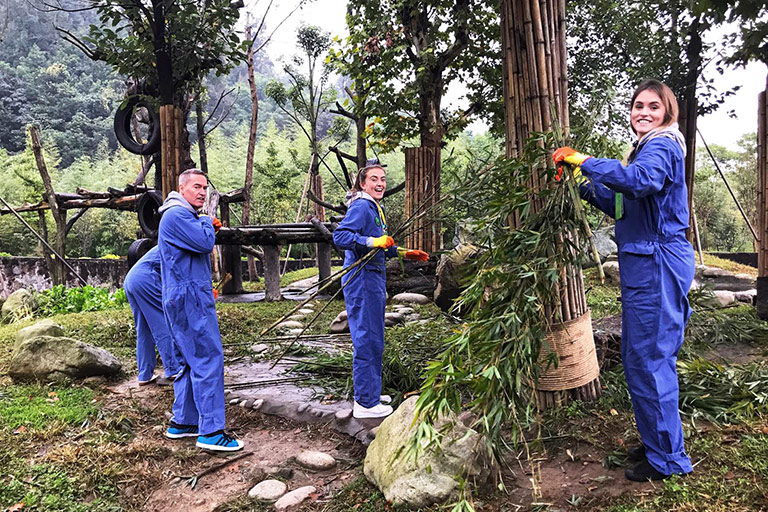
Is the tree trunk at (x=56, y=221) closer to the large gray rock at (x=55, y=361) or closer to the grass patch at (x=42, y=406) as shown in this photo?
the large gray rock at (x=55, y=361)

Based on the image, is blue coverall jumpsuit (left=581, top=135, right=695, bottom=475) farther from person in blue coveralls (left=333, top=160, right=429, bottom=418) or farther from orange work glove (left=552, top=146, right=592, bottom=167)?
person in blue coveralls (left=333, top=160, right=429, bottom=418)

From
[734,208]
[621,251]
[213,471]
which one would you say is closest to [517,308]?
[621,251]

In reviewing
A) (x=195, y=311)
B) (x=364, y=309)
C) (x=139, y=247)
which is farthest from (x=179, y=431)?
(x=139, y=247)

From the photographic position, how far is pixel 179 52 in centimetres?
596

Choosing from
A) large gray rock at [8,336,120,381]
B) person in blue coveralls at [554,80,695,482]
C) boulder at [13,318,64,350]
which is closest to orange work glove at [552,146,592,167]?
person in blue coveralls at [554,80,695,482]

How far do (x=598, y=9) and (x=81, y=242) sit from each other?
19.2 metres

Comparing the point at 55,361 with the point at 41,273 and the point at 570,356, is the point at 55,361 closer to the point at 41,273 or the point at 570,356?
the point at 570,356

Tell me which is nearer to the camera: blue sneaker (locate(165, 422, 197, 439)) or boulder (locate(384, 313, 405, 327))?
blue sneaker (locate(165, 422, 197, 439))

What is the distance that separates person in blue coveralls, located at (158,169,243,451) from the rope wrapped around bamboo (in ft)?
6.35

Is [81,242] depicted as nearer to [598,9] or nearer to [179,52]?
[179,52]

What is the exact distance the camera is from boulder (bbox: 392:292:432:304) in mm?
7648

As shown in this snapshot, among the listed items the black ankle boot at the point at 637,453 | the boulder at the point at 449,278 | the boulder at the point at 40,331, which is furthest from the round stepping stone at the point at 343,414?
the boulder at the point at 40,331

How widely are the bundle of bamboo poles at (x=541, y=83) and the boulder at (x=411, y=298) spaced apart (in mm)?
4751

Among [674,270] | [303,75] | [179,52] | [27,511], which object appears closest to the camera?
[674,270]
